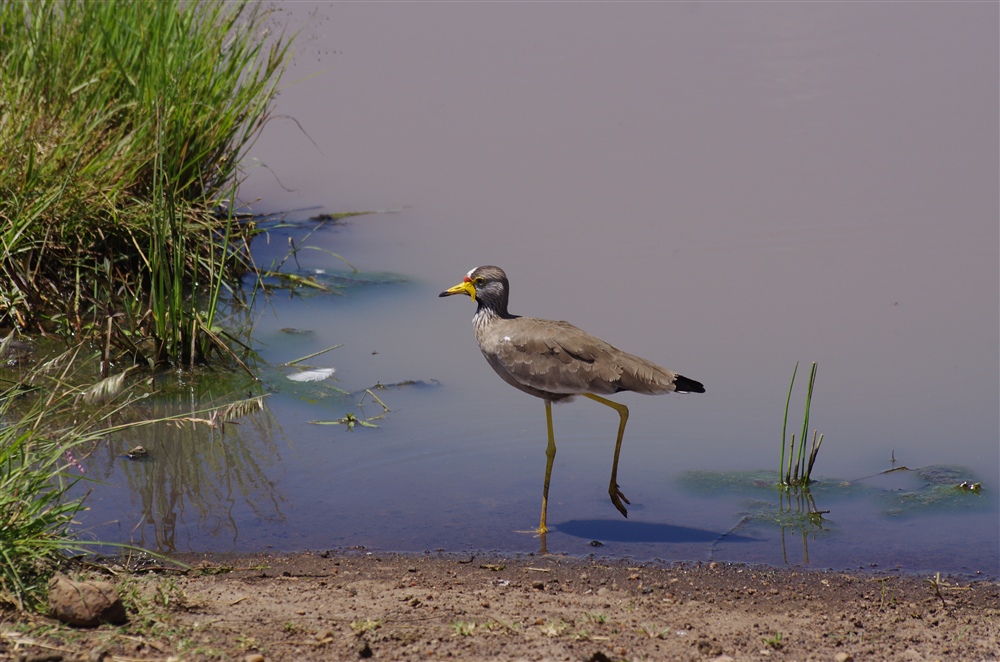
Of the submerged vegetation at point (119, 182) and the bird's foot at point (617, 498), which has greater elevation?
the submerged vegetation at point (119, 182)

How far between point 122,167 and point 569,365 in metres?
3.46

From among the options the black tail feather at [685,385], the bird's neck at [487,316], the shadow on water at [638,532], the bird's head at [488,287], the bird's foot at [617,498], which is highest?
the bird's head at [488,287]

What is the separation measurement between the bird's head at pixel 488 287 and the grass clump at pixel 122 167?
5.30 feet

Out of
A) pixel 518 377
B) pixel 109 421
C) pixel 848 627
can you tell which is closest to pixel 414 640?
pixel 848 627

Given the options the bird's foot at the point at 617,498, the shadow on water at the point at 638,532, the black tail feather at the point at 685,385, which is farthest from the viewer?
the black tail feather at the point at 685,385

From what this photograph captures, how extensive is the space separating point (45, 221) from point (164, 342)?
3.99 ft

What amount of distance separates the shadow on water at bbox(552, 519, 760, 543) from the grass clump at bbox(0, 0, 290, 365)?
2691 mm

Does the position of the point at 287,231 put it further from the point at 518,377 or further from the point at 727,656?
the point at 727,656

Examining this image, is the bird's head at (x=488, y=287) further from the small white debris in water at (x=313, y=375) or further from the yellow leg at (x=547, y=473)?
the small white debris in water at (x=313, y=375)

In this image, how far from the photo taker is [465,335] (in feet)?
25.8

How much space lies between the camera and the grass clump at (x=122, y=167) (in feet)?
22.3

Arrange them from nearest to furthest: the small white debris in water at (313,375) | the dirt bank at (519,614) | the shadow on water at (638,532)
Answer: the dirt bank at (519,614)
the shadow on water at (638,532)
the small white debris in water at (313,375)

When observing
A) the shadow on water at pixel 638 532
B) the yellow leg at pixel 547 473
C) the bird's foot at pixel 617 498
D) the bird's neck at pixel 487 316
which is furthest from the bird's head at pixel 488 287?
the shadow on water at pixel 638 532

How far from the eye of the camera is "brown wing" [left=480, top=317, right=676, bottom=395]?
5809mm
